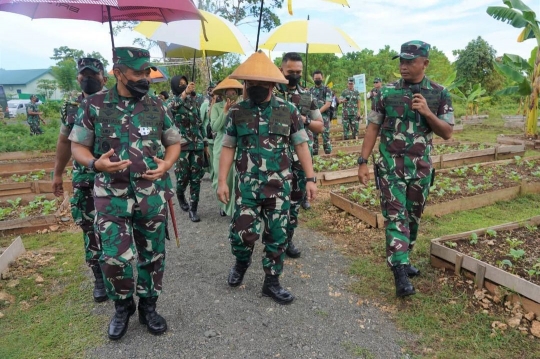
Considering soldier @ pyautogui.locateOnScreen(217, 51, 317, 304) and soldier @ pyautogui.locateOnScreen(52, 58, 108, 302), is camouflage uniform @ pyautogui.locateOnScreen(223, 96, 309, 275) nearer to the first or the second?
soldier @ pyautogui.locateOnScreen(217, 51, 317, 304)

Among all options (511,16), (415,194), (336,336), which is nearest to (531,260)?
(415,194)

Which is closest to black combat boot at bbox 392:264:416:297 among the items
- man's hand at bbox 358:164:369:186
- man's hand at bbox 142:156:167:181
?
man's hand at bbox 358:164:369:186

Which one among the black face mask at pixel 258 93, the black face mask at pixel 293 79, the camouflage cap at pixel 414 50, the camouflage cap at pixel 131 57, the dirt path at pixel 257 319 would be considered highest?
the camouflage cap at pixel 414 50

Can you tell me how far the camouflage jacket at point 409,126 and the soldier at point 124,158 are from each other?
202 cm

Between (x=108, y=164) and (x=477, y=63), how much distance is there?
79.5ft

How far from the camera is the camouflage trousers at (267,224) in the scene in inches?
129

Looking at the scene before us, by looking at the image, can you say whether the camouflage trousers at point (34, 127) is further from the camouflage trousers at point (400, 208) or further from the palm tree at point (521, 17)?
the palm tree at point (521, 17)

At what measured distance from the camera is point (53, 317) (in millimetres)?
3277

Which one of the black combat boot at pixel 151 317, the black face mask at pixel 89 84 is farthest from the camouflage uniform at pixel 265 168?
the black face mask at pixel 89 84

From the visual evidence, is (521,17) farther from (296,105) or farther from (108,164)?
(108,164)

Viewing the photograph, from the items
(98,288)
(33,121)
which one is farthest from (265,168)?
(33,121)

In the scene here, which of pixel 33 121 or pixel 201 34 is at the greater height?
pixel 201 34

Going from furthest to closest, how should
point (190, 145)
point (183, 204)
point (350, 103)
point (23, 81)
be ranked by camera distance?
1. point (23, 81)
2. point (350, 103)
3. point (183, 204)
4. point (190, 145)

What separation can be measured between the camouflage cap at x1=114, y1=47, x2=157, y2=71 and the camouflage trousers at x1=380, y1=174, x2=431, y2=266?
7.57 ft
